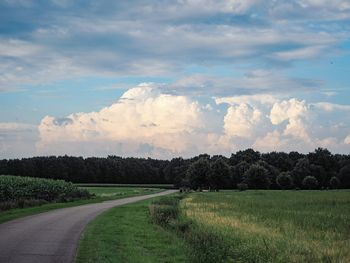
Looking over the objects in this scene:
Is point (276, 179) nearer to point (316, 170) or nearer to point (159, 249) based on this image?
point (316, 170)

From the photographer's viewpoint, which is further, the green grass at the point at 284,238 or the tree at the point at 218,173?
the tree at the point at 218,173

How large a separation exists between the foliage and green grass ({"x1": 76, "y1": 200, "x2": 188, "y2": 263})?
1544 centimetres

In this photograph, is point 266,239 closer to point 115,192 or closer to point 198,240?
point 198,240

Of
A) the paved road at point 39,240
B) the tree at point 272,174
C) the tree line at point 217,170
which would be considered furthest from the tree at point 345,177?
the paved road at point 39,240

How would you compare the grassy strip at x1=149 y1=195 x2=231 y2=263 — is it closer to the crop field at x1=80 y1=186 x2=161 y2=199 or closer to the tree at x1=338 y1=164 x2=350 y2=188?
the crop field at x1=80 y1=186 x2=161 y2=199

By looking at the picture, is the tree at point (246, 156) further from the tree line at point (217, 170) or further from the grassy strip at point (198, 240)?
the grassy strip at point (198, 240)

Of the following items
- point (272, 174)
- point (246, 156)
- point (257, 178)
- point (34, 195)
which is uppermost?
point (246, 156)

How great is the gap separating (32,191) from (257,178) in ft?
284

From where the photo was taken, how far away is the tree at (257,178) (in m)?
128

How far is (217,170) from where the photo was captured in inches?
5034

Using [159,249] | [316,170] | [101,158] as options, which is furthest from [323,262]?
[101,158]

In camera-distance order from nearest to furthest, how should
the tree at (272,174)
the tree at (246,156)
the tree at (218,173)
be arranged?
1. the tree at (218,173)
2. the tree at (272,174)
3. the tree at (246,156)

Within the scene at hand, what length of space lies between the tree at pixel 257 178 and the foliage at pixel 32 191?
7275 cm

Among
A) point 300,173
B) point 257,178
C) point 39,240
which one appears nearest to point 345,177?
point 300,173
